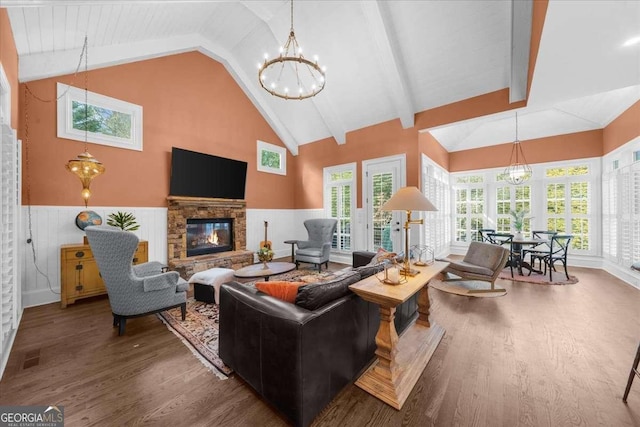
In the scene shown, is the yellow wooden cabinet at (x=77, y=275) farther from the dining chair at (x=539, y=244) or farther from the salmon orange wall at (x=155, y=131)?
the dining chair at (x=539, y=244)

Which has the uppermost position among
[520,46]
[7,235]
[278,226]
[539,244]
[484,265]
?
[520,46]

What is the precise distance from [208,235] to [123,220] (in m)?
1.70

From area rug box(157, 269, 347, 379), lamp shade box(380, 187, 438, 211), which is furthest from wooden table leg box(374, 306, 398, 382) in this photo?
lamp shade box(380, 187, 438, 211)

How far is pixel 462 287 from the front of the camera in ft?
13.5

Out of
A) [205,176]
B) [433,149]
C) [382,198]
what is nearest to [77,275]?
[205,176]

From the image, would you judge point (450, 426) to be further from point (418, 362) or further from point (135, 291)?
point (135, 291)

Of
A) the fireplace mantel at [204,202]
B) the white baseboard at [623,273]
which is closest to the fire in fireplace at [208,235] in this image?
the fireplace mantel at [204,202]

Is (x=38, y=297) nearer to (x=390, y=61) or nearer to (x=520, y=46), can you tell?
(x=390, y=61)

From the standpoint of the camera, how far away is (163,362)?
2119 millimetres

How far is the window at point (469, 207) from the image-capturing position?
274 inches

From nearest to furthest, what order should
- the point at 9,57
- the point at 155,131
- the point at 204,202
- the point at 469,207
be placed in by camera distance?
the point at 9,57
the point at 155,131
the point at 204,202
the point at 469,207

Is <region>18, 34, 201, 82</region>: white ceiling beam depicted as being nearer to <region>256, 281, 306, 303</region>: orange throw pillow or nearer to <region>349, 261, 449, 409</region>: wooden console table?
<region>256, 281, 306, 303</region>: orange throw pillow

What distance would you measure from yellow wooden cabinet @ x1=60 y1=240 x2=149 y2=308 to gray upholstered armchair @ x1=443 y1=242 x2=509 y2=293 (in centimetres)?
518

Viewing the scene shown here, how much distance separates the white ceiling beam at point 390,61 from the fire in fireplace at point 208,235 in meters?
4.47
